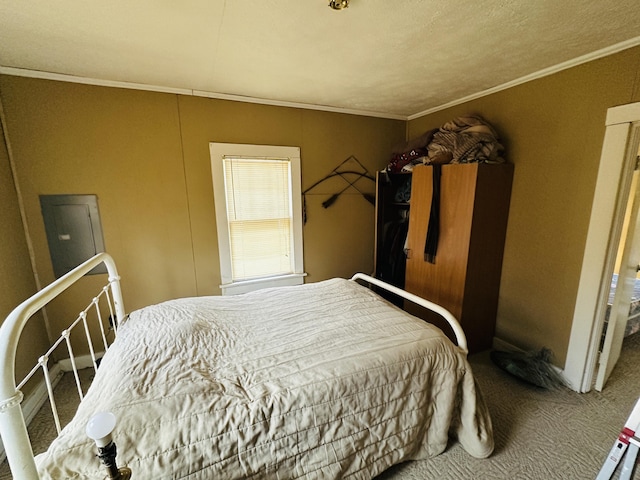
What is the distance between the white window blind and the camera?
2.57m

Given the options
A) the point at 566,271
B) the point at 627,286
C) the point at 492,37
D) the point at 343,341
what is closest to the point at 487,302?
the point at 566,271

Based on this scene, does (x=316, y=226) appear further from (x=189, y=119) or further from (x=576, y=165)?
(x=576, y=165)

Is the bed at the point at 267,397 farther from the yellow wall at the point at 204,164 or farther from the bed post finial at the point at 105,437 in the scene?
the yellow wall at the point at 204,164

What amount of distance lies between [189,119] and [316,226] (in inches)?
61.7

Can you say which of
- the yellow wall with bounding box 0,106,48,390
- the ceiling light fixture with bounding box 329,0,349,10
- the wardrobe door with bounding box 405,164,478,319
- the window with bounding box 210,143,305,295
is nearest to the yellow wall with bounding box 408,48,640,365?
the wardrobe door with bounding box 405,164,478,319

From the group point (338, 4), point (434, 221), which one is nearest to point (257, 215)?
point (434, 221)

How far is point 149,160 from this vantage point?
7.39 ft

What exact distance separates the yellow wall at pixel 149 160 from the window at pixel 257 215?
10cm

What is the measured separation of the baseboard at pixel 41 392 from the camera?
1.75 metres

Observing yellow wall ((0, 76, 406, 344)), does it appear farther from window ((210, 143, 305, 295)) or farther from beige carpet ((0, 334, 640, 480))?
beige carpet ((0, 334, 640, 480))

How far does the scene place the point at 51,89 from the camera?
1.95 meters

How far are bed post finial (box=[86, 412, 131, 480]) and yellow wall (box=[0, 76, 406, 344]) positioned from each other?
6.50 ft

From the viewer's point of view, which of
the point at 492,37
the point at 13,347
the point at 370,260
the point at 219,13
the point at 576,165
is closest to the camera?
the point at 13,347

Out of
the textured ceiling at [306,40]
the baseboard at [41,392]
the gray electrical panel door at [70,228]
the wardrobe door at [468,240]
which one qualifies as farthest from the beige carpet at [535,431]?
the textured ceiling at [306,40]
